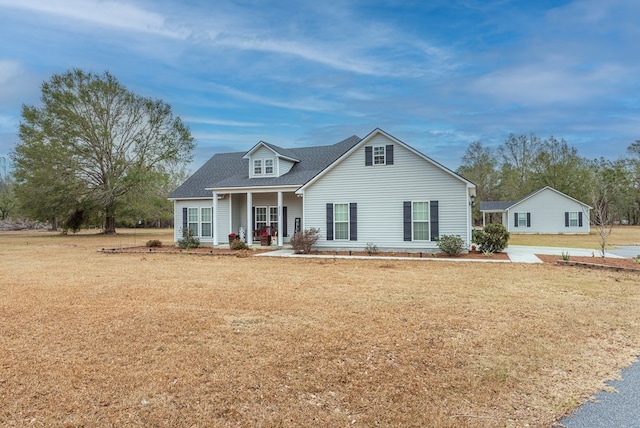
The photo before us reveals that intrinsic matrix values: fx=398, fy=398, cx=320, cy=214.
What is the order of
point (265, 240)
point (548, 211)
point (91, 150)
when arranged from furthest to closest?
point (548, 211), point (91, 150), point (265, 240)

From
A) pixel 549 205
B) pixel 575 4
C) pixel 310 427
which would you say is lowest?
pixel 310 427

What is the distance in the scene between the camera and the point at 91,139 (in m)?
33.1

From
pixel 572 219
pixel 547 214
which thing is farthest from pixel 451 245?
pixel 572 219

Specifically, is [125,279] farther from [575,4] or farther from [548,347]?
[575,4]

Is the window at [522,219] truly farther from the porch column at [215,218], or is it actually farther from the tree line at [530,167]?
the porch column at [215,218]

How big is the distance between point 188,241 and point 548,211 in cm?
3397

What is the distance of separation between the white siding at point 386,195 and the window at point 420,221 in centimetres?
26

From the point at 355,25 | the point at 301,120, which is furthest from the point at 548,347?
the point at 301,120

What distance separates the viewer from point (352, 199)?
17.7m

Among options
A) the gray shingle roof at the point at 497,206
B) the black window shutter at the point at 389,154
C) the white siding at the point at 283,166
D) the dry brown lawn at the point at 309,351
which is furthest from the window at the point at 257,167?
the gray shingle roof at the point at 497,206

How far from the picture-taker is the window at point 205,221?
21750 mm

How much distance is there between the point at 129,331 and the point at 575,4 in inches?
597

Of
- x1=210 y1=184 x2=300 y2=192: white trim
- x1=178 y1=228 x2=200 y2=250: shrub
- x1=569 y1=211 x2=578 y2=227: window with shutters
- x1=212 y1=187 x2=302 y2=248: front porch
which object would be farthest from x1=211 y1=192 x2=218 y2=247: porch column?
x1=569 y1=211 x2=578 y2=227: window with shutters

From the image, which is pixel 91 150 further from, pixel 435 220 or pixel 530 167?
pixel 530 167
